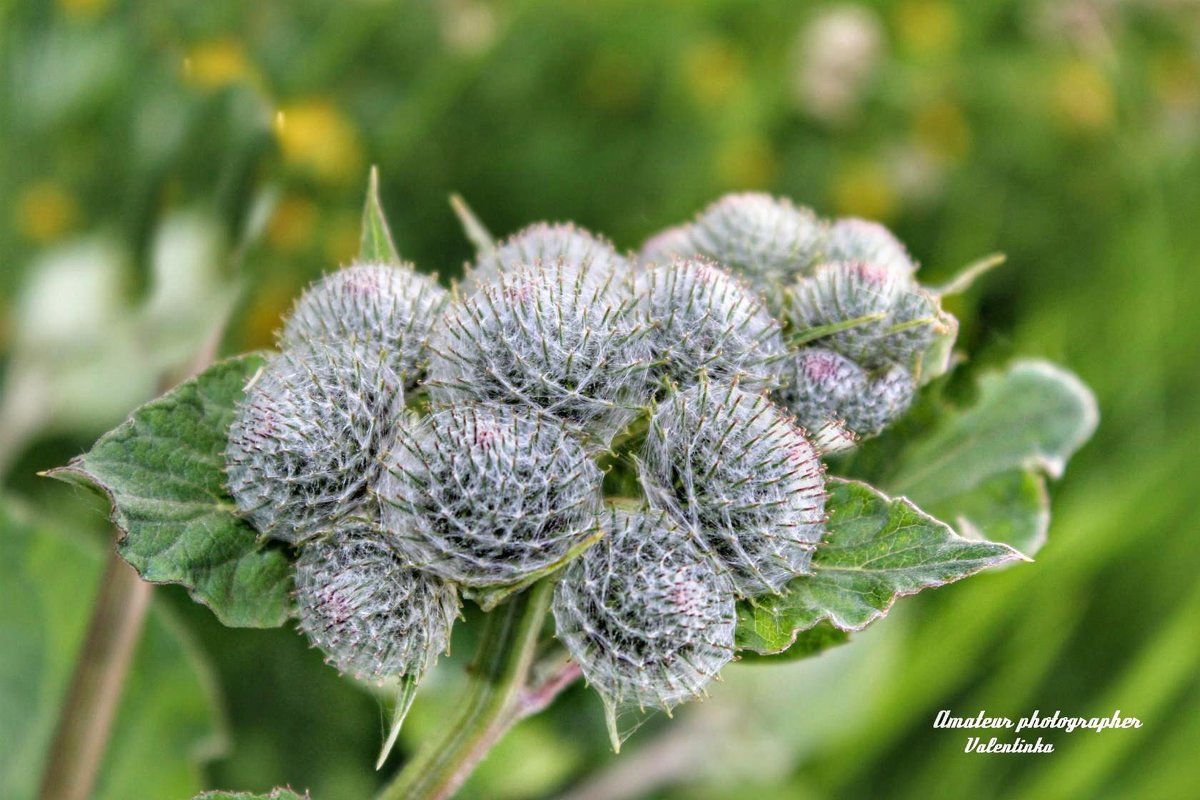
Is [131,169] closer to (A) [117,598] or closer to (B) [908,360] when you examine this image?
(A) [117,598]

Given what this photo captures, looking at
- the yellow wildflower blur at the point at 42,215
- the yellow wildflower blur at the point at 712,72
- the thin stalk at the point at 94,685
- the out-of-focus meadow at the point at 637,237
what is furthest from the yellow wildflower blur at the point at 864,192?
the thin stalk at the point at 94,685

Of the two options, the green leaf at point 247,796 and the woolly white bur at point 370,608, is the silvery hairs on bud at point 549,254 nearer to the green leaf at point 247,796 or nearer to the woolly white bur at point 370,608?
the woolly white bur at point 370,608

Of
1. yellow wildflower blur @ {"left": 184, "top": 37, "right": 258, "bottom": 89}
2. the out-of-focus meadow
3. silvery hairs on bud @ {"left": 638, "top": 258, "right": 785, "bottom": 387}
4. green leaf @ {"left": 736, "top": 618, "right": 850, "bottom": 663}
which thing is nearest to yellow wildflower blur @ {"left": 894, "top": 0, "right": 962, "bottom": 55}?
the out-of-focus meadow

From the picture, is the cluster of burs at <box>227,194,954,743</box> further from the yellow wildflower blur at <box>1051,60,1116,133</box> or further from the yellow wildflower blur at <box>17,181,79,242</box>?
the yellow wildflower blur at <box>1051,60,1116,133</box>

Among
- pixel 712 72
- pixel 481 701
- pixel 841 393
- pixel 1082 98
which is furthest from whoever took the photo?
pixel 1082 98

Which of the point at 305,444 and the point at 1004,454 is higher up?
the point at 305,444

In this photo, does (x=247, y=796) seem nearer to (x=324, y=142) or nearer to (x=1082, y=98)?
(x=324, y=142)

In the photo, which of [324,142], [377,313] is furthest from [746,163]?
[377,313]
